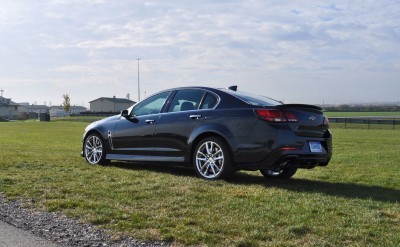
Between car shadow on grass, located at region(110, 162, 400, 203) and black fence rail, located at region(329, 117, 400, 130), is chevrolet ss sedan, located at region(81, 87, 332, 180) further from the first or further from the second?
black fence rail, located at region(329, 117, 400, 130)

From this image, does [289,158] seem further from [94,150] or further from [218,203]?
[94,150]

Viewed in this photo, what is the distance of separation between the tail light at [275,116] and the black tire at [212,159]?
2.66ft

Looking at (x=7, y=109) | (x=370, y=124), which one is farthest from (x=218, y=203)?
(x=7, y=109)

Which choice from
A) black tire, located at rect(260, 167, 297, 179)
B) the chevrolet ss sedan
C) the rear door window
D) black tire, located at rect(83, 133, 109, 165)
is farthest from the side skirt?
black tire, located at rect(260, 167, 297, 179)

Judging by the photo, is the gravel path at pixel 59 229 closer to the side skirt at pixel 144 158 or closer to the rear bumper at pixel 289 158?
the side skirt at pixel 144 158

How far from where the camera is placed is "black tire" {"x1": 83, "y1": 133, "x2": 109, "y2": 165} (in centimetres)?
983

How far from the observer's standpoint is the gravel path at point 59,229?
14.8 ft

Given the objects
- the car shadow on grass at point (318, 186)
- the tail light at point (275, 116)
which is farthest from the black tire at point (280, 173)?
the tail light at point (275, 116)

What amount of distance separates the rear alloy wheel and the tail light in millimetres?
3875

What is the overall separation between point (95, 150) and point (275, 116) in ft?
14.3

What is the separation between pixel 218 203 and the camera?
595 cm

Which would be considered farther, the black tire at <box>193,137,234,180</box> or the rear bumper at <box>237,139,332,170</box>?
the black tire at <box>193,137,234,180</box>

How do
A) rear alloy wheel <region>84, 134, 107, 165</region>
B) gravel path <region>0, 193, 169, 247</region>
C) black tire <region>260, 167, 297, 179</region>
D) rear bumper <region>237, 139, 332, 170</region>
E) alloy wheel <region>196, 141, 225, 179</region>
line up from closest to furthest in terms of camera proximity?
gravel path <region>0, 193, 169, 247</region>, rear bumper <region>237, 139, 332, 170</region>, alloy wheel <region>196, 141, 225, 179</region>, black tire <region>260, 167, 297, 179</region>, rear alloy wheel <region>84, 134, 107, 165</region>

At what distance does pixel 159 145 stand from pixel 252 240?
4.53m
